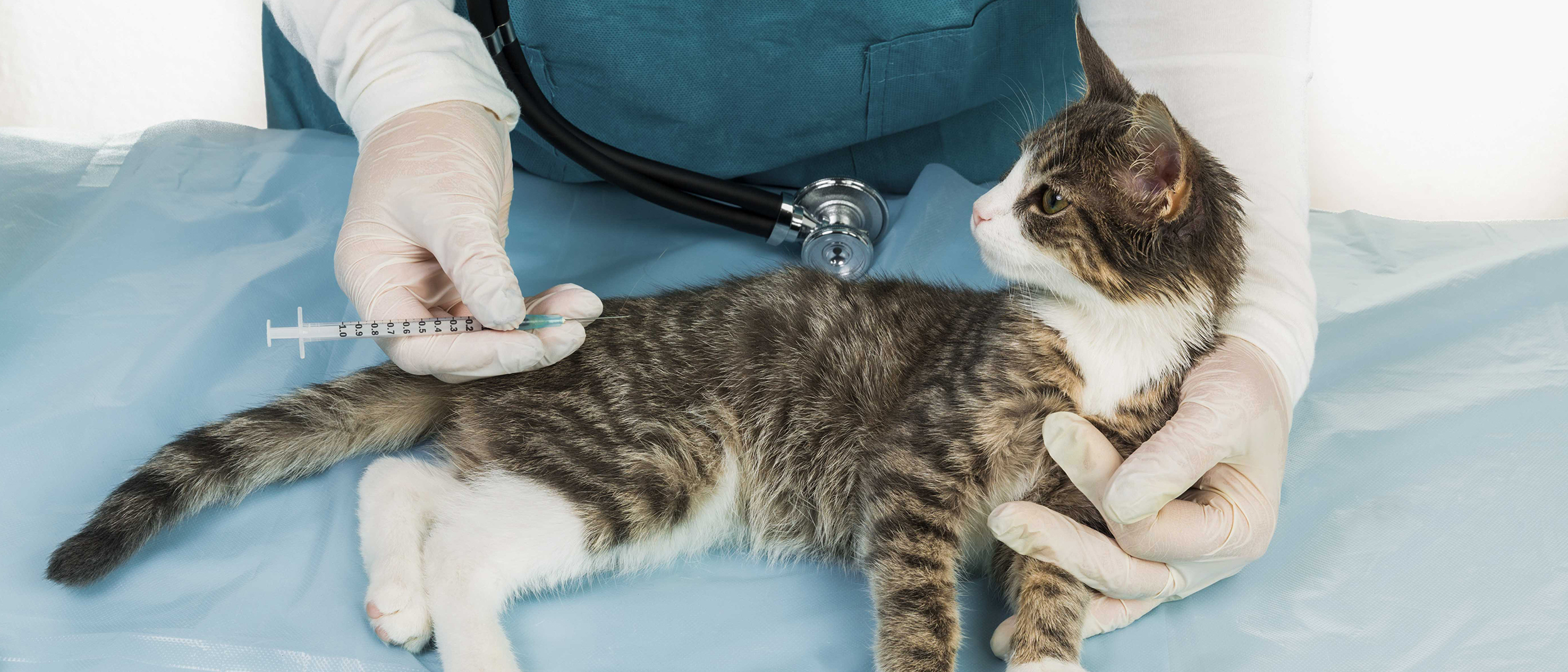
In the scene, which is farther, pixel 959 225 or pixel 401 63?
pixel 959 225

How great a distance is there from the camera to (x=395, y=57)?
5.08ft

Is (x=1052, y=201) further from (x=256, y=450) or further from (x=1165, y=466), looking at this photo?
(x=256, y=450)

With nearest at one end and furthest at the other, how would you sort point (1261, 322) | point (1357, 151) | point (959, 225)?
point (1261, 322)
point (959, 225)
point (1357, 151)

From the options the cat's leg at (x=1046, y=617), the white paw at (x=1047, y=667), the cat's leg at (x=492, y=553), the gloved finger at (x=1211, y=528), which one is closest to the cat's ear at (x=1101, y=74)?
the gloved finger at (x=1211, y=528)

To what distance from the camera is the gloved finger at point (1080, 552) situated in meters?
1.24

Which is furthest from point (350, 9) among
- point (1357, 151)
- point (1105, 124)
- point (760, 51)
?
point (1357, 151)

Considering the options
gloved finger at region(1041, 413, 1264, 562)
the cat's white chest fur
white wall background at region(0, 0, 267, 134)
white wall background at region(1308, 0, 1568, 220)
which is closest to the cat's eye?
the cat's white chest fur

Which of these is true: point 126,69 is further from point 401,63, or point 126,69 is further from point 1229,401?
point 1229,401

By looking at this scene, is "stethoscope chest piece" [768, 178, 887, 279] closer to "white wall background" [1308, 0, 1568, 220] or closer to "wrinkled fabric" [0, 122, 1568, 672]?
"wrinkled fabric" [0, 122, 1568, 672]

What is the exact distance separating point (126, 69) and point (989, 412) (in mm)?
2832

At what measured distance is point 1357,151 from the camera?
2.69 metres

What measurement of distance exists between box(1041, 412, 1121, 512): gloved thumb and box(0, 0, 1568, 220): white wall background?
1939 mm

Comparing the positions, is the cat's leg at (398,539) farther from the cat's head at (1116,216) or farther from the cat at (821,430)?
the cat's head at (1116,216)

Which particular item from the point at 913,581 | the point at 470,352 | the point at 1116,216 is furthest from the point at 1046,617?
the point at 470,352
